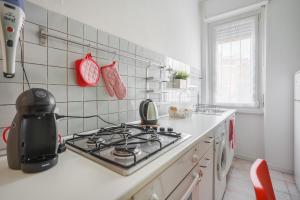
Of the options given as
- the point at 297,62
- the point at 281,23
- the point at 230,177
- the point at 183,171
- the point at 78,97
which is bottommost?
the point at 230,177

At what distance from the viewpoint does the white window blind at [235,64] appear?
2.49 m

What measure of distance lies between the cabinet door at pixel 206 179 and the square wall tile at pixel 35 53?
3.43ft

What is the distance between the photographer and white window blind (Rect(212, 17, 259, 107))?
2.49m

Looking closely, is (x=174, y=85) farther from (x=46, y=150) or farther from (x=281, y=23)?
(x=281, y=23)

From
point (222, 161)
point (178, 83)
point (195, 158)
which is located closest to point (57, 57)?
point (195, 158)

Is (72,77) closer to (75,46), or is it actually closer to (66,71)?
(66,71)

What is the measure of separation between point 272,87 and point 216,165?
161cm

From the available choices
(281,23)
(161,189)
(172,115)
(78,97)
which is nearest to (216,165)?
(172,115)

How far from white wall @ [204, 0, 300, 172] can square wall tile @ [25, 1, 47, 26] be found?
2568mm

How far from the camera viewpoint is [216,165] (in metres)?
1.29

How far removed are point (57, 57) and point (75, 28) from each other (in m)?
0.21

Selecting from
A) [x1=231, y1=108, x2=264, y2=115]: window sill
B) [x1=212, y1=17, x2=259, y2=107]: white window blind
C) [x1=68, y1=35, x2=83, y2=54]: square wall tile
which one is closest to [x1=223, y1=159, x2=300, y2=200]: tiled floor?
[x1=231, y1=108, x2=264, y2=115]: window sill

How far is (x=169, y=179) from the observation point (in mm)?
621

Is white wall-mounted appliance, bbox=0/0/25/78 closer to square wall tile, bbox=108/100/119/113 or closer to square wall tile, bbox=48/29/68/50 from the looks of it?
square wall tile, bbox=48/29/68/50
